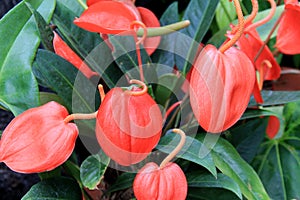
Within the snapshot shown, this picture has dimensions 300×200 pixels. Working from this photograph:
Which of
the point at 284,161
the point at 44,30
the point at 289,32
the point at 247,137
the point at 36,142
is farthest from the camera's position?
the point at 284,161

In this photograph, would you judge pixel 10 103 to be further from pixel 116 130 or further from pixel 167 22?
pixel 167 22

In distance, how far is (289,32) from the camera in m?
0.78

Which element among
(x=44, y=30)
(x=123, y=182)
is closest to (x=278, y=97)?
(x=123, y=182)

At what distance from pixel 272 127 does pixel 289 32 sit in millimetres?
253

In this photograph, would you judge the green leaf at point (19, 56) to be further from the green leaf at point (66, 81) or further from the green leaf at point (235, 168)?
the green leaf at point (235, 168)

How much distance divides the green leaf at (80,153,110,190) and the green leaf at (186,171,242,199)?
14 centimetres

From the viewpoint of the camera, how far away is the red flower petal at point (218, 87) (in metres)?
0.58

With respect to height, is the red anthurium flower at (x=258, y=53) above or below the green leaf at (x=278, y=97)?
above

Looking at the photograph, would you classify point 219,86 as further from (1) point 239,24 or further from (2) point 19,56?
(2) point 19,56

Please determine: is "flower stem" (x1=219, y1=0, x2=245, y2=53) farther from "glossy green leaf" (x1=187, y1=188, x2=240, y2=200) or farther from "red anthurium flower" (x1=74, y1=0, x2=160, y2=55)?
"glossy green leaf" (x1=187, y1=188, x2=240, y2=200)

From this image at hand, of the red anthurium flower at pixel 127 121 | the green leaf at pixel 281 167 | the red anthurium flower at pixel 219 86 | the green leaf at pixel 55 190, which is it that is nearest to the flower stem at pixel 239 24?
the red anthurium flower at pixel 219 86

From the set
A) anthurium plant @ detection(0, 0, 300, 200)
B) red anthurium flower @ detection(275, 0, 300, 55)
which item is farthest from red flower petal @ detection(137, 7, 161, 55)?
red anthurium flower @ detection(275, 0, 300, 55)

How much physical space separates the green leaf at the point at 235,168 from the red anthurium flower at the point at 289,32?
198mm

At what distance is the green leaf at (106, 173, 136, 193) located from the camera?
2.35 feet
